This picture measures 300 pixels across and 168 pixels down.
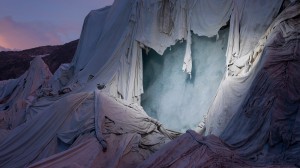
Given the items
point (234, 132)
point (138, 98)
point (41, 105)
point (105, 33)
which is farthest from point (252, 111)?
point (105, 33)

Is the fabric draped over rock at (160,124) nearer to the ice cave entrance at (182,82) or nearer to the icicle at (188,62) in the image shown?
the icicle at (188,62)

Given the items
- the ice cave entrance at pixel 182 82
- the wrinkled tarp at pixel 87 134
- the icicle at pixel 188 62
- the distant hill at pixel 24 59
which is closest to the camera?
the wrinkled tarp at pixel 87 134

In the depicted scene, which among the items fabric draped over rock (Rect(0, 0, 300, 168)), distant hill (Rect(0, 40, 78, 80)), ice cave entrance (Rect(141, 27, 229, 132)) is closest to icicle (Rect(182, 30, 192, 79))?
fabric draped over rock (Rect(0, 0, 300, 168))

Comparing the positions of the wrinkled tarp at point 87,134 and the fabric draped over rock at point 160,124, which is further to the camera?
the wrinkled tarp at point 87,134

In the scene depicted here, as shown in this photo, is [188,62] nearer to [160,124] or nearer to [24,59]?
[160,124]

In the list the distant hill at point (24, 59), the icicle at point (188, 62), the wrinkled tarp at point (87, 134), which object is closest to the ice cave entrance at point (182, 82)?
the icicle at point (188, 62)

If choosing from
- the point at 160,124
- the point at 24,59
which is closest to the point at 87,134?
the point at 160,124
